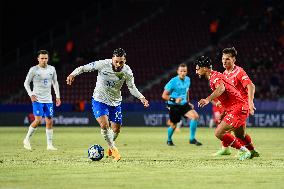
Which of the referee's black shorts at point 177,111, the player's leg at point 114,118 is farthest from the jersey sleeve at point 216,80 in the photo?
the referee's black shorts at point 177,111

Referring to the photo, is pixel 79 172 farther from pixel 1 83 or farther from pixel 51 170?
pixel 1 83

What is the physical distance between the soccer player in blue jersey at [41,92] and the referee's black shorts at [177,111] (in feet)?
13.1

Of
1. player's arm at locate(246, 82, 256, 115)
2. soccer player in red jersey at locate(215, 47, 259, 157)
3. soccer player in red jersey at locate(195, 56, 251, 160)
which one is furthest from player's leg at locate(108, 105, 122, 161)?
player's arm at locate(246, 82, 256, 115)

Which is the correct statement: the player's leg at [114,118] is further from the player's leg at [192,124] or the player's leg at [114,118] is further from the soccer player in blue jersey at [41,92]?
the player's leg at [192,124]

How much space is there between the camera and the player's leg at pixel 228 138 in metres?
15.4

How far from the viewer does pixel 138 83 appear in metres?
40.8

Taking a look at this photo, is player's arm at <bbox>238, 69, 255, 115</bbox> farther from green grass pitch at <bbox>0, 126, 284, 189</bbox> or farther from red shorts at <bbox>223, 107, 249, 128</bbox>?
green grass pitch at <bbox>0, 126, 284, 189</bbox>

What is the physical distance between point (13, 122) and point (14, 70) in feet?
26.8

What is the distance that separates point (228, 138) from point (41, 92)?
607 centimetres

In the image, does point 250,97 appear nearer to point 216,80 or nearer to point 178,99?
point 216,80

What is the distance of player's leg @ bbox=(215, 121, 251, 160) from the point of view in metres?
15.4

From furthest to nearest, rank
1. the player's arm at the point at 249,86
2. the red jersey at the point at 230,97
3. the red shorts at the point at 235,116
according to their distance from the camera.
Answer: the player's arm at the point at 249,86, the red shorts at the point at 235,116, the red jersey at the point at 230,97

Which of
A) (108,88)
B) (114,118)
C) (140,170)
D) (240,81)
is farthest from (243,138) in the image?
(140,170)

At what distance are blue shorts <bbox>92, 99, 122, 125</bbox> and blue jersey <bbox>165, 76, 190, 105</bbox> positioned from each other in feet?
19.9
